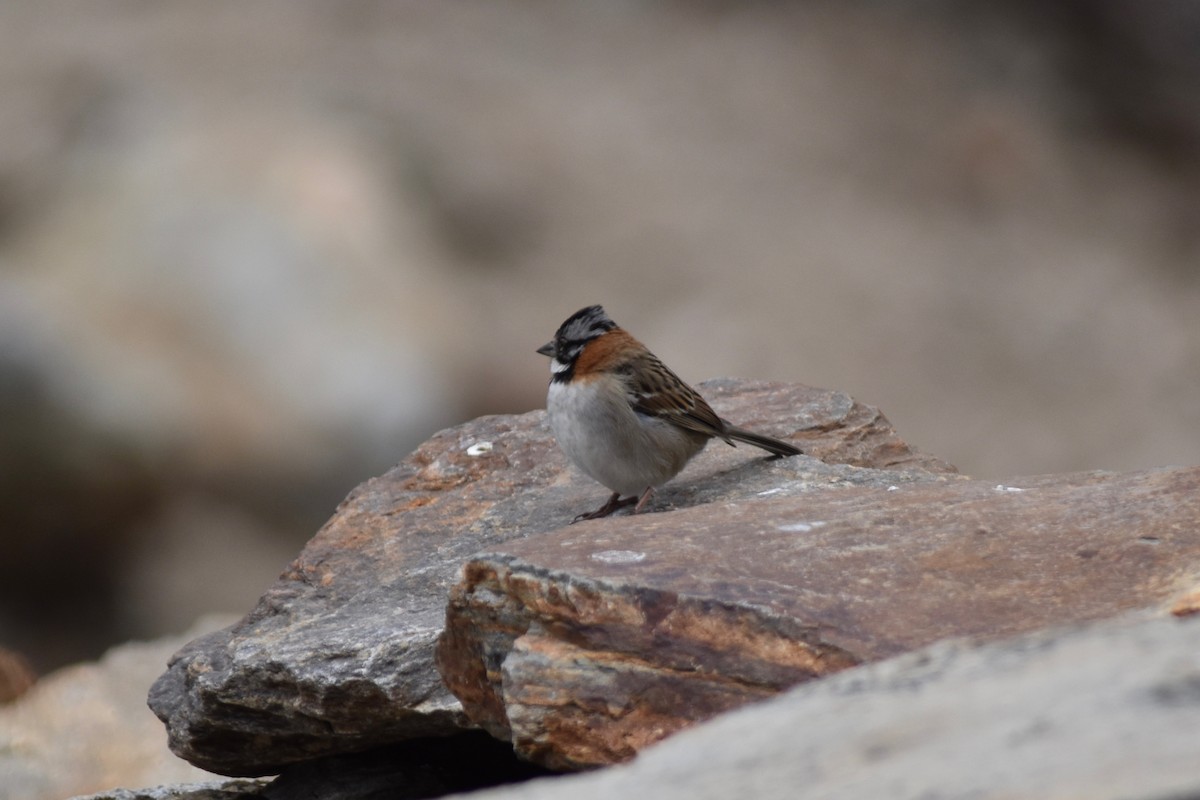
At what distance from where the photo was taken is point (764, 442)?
5586mm

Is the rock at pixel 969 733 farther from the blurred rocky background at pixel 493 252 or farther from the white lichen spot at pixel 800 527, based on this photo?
A: the blurred rocky background at pixel 493 252

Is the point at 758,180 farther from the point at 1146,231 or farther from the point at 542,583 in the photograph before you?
the point at 542,583

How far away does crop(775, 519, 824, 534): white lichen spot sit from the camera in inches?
153

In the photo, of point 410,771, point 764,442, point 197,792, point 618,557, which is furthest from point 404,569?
point 618,557

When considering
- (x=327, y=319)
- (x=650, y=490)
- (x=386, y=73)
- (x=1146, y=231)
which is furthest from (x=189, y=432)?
(x=1146, y=231)

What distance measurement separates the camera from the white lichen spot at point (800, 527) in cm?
390

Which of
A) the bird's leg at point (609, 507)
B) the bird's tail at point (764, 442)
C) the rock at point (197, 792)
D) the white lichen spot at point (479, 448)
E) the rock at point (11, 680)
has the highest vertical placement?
the white lichen spot at point (479, 448)

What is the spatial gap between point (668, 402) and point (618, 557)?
1888 mm

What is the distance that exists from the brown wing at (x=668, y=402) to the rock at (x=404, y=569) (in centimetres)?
19

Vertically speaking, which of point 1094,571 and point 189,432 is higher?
point 189,432

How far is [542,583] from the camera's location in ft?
11.7

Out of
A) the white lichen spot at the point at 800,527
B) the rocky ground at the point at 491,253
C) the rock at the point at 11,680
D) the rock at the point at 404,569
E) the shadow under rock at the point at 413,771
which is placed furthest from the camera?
the rocky ground at the point at 491,253

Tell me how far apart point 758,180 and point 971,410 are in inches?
157

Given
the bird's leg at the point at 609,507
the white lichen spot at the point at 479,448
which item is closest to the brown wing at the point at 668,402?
the bird's leg at the point at 609,507
